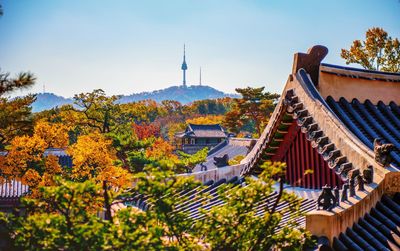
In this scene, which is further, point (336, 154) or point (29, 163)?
point (29, 163)

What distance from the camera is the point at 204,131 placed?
65.0 metres

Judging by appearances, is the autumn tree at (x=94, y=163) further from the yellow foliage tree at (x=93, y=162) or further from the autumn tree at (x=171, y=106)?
the autumn tree at (x=171, y=106)

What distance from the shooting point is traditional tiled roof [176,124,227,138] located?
64.4m

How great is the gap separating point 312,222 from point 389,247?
1.19 m

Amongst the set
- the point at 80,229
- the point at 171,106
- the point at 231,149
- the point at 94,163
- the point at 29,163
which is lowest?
the point at 231,149

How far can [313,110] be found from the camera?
8156mm

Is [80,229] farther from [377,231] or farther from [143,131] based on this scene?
[143,131]

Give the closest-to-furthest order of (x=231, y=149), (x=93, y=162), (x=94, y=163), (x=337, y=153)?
(x=337, y=153) < (x=93, y=162) < (x=94, y=163) < (x=231, y=149)

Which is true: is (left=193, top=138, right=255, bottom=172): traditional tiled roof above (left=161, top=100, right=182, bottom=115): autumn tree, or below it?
below

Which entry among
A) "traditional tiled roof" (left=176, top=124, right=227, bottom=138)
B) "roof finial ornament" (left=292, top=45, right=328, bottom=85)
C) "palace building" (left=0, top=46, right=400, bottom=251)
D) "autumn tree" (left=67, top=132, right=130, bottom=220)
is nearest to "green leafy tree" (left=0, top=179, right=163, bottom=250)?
"palace building" (left=0, top=46, right=400, bottom=251)

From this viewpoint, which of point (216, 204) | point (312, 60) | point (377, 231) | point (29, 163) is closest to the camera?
point (377, 231)

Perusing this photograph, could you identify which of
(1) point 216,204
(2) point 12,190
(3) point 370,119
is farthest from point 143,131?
(3) point 370,119

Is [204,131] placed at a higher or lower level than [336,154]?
lower

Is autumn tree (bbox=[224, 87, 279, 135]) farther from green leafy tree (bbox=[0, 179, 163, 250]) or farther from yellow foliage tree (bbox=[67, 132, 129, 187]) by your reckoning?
green leafy tree (bbox=[0, 179, 163, 250])
